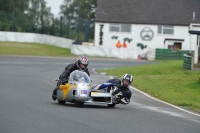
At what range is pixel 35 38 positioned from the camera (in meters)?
71.0

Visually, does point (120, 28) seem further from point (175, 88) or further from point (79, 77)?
point (79, 77)

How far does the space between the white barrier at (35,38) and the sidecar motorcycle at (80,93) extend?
50882mm

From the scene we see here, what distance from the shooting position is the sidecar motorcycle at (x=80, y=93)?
16.1m

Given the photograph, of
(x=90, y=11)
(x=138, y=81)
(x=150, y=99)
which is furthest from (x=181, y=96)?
(x=90, y=11)

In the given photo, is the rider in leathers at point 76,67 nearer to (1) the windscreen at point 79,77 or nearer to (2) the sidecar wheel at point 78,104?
(1) the windscreen at point 79,77

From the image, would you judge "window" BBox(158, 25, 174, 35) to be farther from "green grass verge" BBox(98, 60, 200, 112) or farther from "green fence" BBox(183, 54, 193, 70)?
"green grass verge" BBox(98, 60, 200, 112)

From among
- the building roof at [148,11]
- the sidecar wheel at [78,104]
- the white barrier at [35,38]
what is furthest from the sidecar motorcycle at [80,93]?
the building roof at [148,11]

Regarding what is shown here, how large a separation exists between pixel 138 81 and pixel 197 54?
1316cm

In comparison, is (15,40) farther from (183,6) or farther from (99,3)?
(183,6)

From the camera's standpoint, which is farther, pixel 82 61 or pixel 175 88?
pixel 175 88

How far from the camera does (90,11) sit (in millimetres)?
105562

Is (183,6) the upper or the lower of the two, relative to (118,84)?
upper

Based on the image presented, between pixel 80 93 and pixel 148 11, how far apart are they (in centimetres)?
5702

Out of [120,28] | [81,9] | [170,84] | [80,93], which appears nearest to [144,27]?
[120,28]
